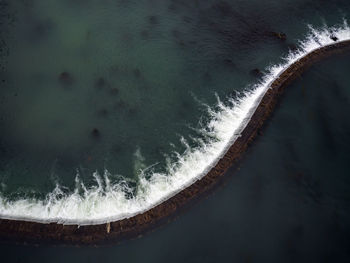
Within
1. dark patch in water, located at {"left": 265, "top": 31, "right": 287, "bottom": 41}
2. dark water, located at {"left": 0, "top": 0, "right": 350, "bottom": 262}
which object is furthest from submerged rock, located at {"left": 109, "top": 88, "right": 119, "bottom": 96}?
dark patch in water, located at {"left": 265, "top": 31, "right": 287, "bottom": 41}

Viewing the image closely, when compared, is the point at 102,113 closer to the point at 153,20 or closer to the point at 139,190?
the point at 139,190

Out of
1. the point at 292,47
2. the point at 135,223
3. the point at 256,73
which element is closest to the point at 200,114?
the point at 256,73

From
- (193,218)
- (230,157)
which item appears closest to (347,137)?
(230,157)

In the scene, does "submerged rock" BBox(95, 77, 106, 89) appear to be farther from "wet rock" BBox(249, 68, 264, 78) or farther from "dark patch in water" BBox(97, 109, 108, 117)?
"wet rock" BBox(249, 68, 264, 78)

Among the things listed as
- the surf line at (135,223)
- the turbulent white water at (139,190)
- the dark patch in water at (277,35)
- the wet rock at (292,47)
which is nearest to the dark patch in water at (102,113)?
the turbulent white water at (139,190)

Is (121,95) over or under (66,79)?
under

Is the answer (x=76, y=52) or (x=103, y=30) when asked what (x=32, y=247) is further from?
(x=103, y=30)
